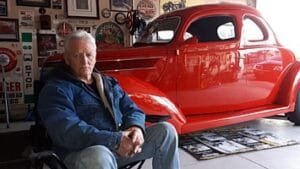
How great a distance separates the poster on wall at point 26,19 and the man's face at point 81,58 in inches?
121

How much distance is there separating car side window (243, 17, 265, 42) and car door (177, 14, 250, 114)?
141mm

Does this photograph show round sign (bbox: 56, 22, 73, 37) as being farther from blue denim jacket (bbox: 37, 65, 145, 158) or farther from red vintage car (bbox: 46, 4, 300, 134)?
blue denim jacket (bbox: 37, 65, 145, 158)

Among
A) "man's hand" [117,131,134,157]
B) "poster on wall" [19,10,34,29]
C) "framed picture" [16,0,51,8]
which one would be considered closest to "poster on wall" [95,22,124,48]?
"framed picture" [16,0,51,8]

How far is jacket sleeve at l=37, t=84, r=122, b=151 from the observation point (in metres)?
1.51

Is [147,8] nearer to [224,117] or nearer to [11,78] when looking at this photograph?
[11,78]

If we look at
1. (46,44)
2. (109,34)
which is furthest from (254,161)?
(46,44)

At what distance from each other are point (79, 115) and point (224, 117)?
5.99 feet

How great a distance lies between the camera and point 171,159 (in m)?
1.72

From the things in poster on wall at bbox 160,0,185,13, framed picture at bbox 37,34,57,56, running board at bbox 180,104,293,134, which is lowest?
running board at bbox 180,104,293,134

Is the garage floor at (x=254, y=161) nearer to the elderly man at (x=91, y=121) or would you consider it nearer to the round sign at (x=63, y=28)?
the elderly man at (x=91, y=121)

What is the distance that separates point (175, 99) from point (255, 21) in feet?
4.45

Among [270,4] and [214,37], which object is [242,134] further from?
[270,4]

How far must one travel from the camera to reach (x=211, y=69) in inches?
124

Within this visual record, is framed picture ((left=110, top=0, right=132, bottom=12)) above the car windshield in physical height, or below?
above
